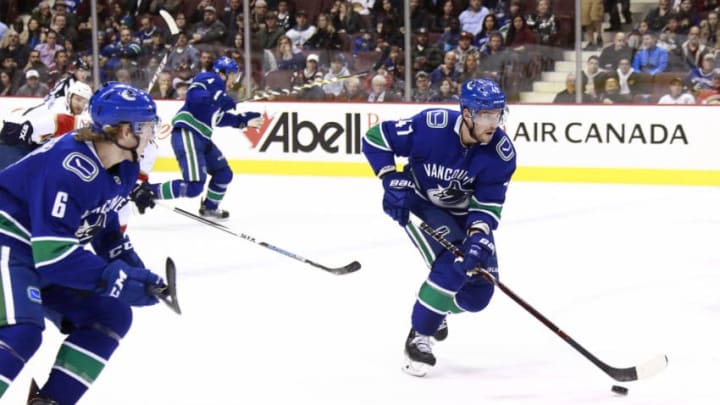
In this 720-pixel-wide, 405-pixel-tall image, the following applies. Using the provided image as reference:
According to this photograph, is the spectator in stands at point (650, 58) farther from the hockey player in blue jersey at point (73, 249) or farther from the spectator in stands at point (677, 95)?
the hockey player in blue jersey at point (73, 249)

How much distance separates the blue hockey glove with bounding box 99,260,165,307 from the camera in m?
2.83

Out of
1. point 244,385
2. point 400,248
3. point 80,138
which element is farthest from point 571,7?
point 80,138

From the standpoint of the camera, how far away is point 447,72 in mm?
9180

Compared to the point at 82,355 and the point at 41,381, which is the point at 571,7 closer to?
the point at 41,381

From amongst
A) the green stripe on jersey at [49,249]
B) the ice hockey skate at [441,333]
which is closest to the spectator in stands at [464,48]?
the ice hockey skate at [441,333]

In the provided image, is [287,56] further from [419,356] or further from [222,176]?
[419,356]

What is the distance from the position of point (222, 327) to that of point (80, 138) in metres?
1.95

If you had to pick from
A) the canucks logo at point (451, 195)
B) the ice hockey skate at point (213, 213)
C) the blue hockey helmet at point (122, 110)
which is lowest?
the ice hockey skate at point (213, 213)

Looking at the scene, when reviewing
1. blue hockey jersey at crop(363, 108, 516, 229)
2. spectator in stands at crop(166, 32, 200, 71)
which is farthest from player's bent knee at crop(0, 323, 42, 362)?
spectator in stands at crop(166, 32, 200, 71)

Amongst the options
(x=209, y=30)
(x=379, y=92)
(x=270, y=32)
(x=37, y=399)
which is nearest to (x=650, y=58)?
(x=379, y=92)

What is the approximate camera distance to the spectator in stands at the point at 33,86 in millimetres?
10352

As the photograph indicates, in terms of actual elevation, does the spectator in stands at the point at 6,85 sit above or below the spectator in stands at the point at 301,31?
below

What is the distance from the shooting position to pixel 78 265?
9.27 ft

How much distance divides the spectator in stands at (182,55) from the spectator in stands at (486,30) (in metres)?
2.21
